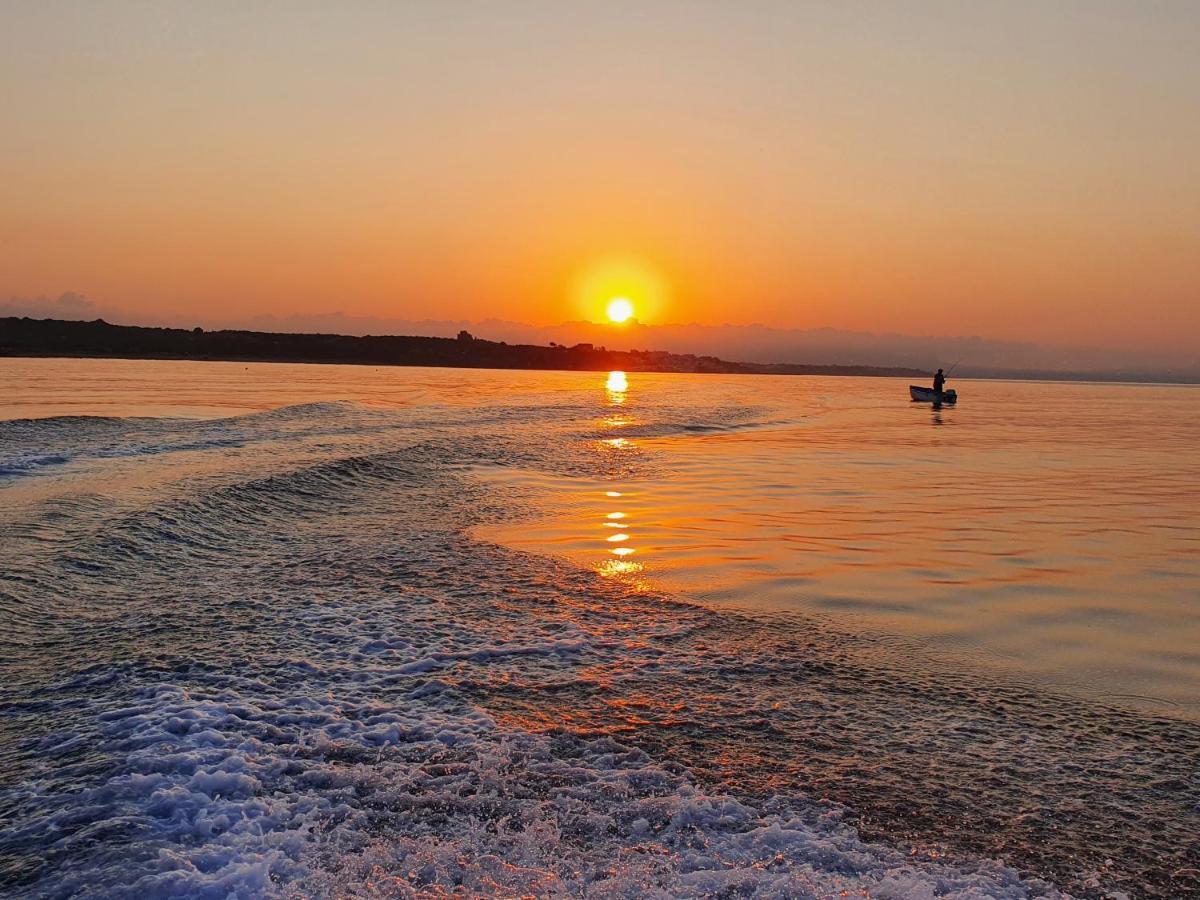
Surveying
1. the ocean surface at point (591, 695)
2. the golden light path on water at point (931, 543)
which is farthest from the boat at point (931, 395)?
the ocean surface at point (591, 695)

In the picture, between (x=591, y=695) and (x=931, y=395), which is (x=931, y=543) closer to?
(x=591, y=695)

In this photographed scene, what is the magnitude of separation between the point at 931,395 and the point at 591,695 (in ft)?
177

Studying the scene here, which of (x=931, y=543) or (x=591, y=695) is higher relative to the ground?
(x=931, y=543)

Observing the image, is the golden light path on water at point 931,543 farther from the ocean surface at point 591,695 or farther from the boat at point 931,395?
the boat at point 931,395

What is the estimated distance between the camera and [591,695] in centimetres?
605

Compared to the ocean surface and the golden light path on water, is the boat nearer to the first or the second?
the golden light path on water

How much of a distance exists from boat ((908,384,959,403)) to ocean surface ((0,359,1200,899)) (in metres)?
40.3

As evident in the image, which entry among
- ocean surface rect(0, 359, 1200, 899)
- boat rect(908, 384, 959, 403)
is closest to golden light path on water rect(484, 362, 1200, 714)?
ocean surface rect(0, 359, 1200, 899)

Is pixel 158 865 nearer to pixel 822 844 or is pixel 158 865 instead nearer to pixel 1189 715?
pixel 822 844

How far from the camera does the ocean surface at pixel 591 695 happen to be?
3996 mm

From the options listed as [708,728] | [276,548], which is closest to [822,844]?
[708,728]

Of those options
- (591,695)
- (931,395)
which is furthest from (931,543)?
(931,395)

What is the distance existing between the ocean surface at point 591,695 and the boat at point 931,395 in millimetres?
40312

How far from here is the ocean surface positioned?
4.00 metres
